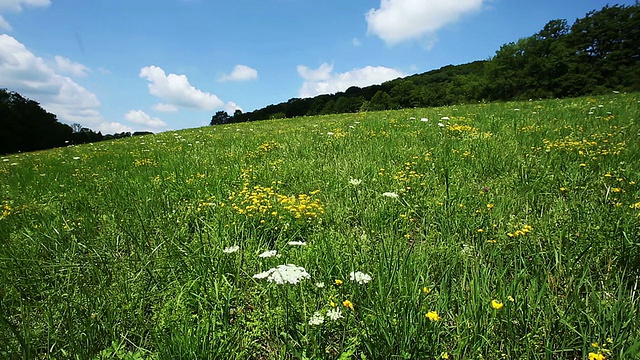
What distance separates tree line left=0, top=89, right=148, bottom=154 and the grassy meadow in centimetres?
6551

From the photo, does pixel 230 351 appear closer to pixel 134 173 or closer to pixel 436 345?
pixel 436 345

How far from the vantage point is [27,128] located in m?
64.0

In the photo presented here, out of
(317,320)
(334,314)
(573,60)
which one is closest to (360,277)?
(334,314)

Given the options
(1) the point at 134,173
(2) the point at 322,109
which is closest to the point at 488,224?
(1) the point at 134,173

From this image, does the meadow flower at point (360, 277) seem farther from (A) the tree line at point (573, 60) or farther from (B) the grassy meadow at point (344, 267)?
(A) the tree line at point (573, 60)

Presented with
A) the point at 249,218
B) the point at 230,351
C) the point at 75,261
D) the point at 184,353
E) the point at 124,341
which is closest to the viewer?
the point at 184,353

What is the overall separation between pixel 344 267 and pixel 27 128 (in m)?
89.2

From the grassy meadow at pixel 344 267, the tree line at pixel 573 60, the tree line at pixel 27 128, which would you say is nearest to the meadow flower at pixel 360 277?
the grassy meadow at pixel 344 267

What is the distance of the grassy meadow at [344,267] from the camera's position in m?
1.71

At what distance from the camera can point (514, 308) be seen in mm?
1809

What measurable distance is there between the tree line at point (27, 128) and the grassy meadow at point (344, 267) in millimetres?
65507

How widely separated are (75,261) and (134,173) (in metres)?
3.69

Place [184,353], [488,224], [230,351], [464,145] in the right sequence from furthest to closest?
1. [464,145]
2. [488,224]
3. [230,351]
4. [184,353]

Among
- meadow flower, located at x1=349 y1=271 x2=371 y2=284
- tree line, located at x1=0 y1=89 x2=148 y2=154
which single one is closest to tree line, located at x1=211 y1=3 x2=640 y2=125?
meadow flower, located at x1=349 y1=271 x2=371 y2=284
